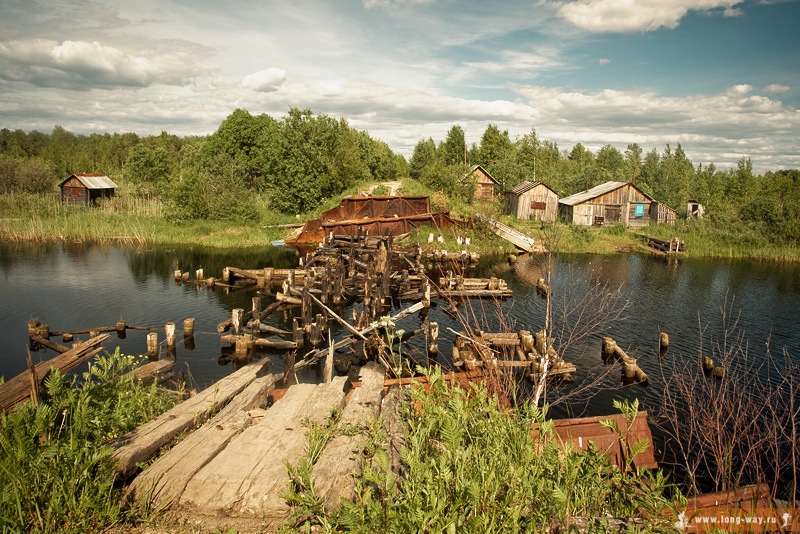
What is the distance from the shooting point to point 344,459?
430 cm

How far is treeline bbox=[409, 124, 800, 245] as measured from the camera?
1582 inches

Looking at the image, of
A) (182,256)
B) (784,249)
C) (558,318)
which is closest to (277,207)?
(182,256)

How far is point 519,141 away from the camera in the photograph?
7050cm

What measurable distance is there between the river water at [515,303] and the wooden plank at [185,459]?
21.4ft

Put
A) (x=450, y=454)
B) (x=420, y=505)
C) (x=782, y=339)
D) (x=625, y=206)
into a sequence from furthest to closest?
(x=625, y=206)
(x=782, y=339)
(x=450, y=454)
(x=420, y=505)

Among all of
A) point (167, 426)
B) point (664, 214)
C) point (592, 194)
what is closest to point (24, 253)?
point (167, 426)

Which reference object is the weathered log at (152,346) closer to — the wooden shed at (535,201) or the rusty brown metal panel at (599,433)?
the rusty brown metal panel at (599,433)

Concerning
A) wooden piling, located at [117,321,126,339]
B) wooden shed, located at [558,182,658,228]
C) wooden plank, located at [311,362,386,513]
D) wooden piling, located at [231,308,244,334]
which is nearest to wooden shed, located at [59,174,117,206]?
wooden piling, located at [117,321,126,339]

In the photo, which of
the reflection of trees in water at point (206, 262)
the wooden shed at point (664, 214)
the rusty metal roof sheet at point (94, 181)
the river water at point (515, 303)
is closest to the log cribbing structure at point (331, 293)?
the river water at point (515, 303)

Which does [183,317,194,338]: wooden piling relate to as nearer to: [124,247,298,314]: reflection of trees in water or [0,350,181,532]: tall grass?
[124,247,298,314]: reflection of trees in water

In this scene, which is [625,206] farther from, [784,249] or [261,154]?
[261,154]

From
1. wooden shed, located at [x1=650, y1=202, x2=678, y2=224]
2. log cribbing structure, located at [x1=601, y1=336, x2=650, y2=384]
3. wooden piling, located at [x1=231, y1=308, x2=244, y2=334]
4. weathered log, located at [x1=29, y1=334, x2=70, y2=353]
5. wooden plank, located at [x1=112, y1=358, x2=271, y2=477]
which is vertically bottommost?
log cribbing structure, located at [x1=601, y1=336, x2=650, y2=384]

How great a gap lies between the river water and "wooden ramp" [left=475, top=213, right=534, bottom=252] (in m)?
3.09

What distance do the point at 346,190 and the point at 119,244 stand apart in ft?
67.7
